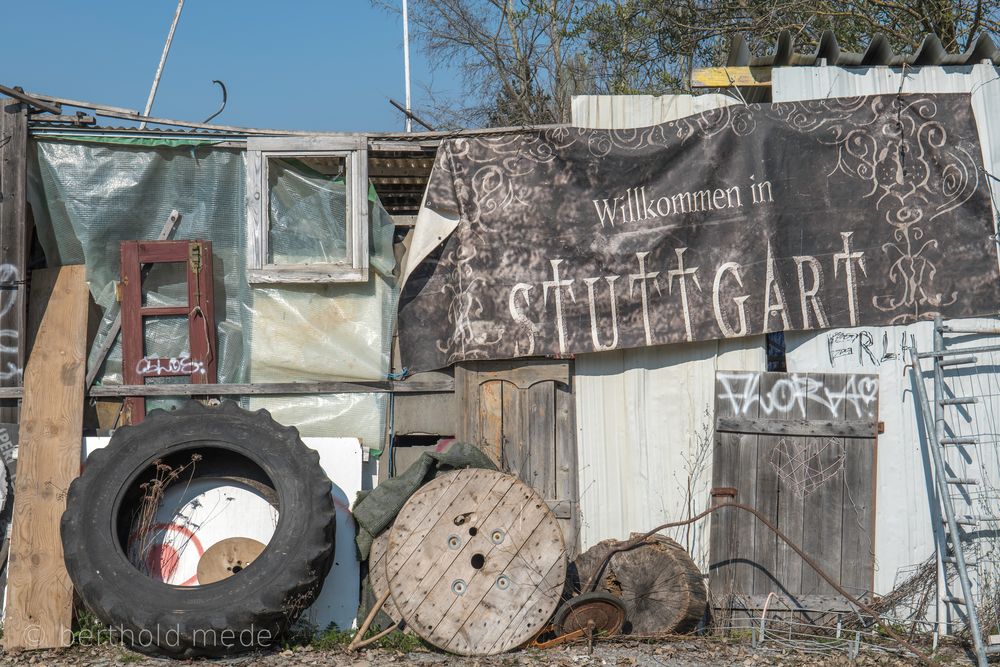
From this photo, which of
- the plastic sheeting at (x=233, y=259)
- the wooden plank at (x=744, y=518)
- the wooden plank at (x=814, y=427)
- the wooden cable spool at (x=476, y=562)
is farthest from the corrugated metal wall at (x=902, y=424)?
the plastic sheeting at (x=233, y=259)

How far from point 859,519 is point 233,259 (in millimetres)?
4825

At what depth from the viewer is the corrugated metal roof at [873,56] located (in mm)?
6074

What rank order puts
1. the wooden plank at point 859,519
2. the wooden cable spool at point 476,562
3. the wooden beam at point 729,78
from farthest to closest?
the wooden beam at point 729,78
the wooden plank at point 859,519
the wooden cable spool at point 476,562

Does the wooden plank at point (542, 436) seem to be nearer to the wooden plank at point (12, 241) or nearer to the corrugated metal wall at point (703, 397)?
the corrugated metal wall at point (703, 397)

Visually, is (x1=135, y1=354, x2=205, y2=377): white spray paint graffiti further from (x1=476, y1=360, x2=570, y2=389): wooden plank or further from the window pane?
(x1=476, y1=360, x2=570, y2=389): wooden plank

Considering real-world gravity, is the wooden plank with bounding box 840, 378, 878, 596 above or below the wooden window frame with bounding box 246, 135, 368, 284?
below

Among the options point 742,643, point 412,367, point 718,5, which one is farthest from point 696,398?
point 718,5

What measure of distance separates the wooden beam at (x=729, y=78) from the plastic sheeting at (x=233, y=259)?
8.42 feet

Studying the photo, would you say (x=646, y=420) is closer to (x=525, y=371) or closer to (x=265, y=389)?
(x=525, y=371)

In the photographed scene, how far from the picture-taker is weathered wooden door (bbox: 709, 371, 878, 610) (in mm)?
5984

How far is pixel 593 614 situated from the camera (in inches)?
219

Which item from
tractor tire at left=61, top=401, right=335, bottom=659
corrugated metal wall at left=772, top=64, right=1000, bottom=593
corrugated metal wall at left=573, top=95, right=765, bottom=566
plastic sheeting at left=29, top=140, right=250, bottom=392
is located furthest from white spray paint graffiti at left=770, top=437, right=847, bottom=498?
plastic sheeting at left=29, top=140, right=250, bottom=392

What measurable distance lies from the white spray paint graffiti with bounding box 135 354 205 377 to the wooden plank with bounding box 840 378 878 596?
183 inches

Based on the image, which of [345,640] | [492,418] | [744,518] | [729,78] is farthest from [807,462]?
[345,640]
